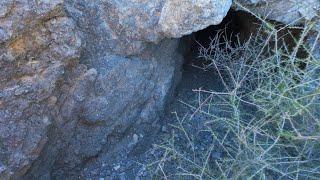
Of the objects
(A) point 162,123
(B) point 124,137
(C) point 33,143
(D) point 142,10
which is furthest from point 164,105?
(C) point 33,143

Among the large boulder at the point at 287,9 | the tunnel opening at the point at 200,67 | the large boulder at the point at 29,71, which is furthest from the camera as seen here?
the tunnel opening at the point at 200,67

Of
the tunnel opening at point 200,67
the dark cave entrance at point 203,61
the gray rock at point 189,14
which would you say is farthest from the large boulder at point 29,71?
the dark cave entrance at point 203,61

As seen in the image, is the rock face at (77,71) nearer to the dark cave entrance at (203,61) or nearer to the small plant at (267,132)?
the small plant at (267,132)

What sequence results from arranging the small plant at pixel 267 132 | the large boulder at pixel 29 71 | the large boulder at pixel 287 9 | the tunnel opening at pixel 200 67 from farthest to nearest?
1. the tunnel opening at pixel 200 67
2. the large boulder at pixel 287 9
3. the small plant at pixel 267 132
4. the large boulder at pixel 29 71

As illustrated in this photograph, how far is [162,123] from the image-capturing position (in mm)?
2357

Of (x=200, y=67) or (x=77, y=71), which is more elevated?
(x=77, y=71)

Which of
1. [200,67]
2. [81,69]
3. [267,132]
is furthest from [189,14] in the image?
[200,67]

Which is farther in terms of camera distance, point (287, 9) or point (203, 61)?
point (203, 61)

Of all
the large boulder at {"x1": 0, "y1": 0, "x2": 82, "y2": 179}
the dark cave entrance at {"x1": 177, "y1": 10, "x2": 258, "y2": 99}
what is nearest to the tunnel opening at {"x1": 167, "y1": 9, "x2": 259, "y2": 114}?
the dark cave entrance at {"x1": 177, "y1": 10, "x2": 258, "y2": 99}

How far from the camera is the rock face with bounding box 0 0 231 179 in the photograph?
159 centimetres

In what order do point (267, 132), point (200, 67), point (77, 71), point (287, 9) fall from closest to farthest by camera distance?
point (77, 71) → point (267, 132) → point (287, 9) → point (200, 67)

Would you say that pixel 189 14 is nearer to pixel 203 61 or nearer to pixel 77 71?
pixel 77 71

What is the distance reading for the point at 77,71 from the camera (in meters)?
1.78

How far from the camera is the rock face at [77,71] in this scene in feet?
5.20
